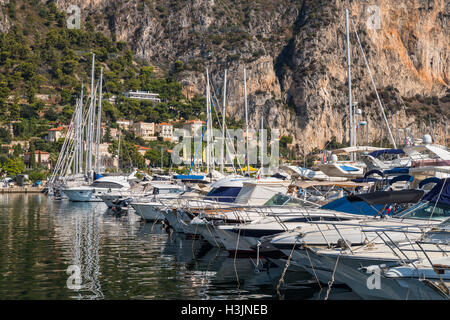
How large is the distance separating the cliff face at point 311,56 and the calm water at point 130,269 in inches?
4906

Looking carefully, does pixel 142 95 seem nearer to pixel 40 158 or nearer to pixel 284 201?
pixel 40 158

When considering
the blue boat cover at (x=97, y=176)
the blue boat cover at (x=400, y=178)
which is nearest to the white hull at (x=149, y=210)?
the blue boat cover at (x=400, y=178)

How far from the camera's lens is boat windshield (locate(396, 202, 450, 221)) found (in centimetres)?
1496

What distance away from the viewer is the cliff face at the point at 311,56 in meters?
163

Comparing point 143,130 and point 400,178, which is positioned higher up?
point 143,130

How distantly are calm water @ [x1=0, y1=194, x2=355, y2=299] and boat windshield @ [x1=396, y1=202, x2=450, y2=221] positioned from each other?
111 inches

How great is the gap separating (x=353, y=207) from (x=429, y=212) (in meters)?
2.99

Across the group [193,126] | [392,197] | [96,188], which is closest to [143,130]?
[193,126]

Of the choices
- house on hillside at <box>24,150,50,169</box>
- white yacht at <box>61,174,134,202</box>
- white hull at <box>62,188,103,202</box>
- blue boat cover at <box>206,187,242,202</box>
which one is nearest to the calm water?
blue boat cover at <box>206,187,242,202</box>

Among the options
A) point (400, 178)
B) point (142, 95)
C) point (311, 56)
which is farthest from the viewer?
point (142, 95)

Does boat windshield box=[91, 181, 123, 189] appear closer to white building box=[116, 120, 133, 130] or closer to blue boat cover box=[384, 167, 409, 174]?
blue boat cover box=[384, 167, 409, 174]

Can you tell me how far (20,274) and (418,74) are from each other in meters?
173

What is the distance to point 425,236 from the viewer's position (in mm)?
12633

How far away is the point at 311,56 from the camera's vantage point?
165250mm
